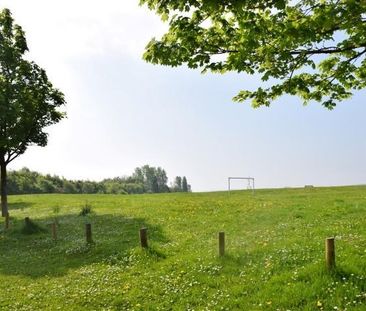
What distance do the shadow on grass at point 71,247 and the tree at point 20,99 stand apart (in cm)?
1090

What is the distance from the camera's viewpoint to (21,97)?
1718 inches

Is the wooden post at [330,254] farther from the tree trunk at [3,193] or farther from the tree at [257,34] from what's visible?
the tree trunk at [3,193]

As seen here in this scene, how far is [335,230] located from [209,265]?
6899 mm

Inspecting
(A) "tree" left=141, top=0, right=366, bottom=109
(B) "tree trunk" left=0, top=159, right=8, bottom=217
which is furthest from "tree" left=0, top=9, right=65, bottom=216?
(A) "tree" left=141, top=0, right=366, bottom=109

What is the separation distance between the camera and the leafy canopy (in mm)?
42688

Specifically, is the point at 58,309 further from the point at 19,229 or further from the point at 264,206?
the point at 264,206

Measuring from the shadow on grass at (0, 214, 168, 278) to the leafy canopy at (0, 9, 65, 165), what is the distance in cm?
1114

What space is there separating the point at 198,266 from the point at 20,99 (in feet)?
106

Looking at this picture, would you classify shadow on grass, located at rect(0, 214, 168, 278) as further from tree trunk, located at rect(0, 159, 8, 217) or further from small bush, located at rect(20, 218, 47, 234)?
tree trunk, located at rect(0, 159, 8, 217)

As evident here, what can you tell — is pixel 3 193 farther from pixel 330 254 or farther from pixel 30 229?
pixel 330 254

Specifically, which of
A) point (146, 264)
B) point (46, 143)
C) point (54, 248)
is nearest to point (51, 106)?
point (46, 143)

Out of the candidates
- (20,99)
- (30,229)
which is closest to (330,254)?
(30,229)

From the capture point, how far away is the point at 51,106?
46906mm

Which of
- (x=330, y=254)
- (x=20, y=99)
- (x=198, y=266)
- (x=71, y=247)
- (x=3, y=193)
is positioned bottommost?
(x=71, y=247)
